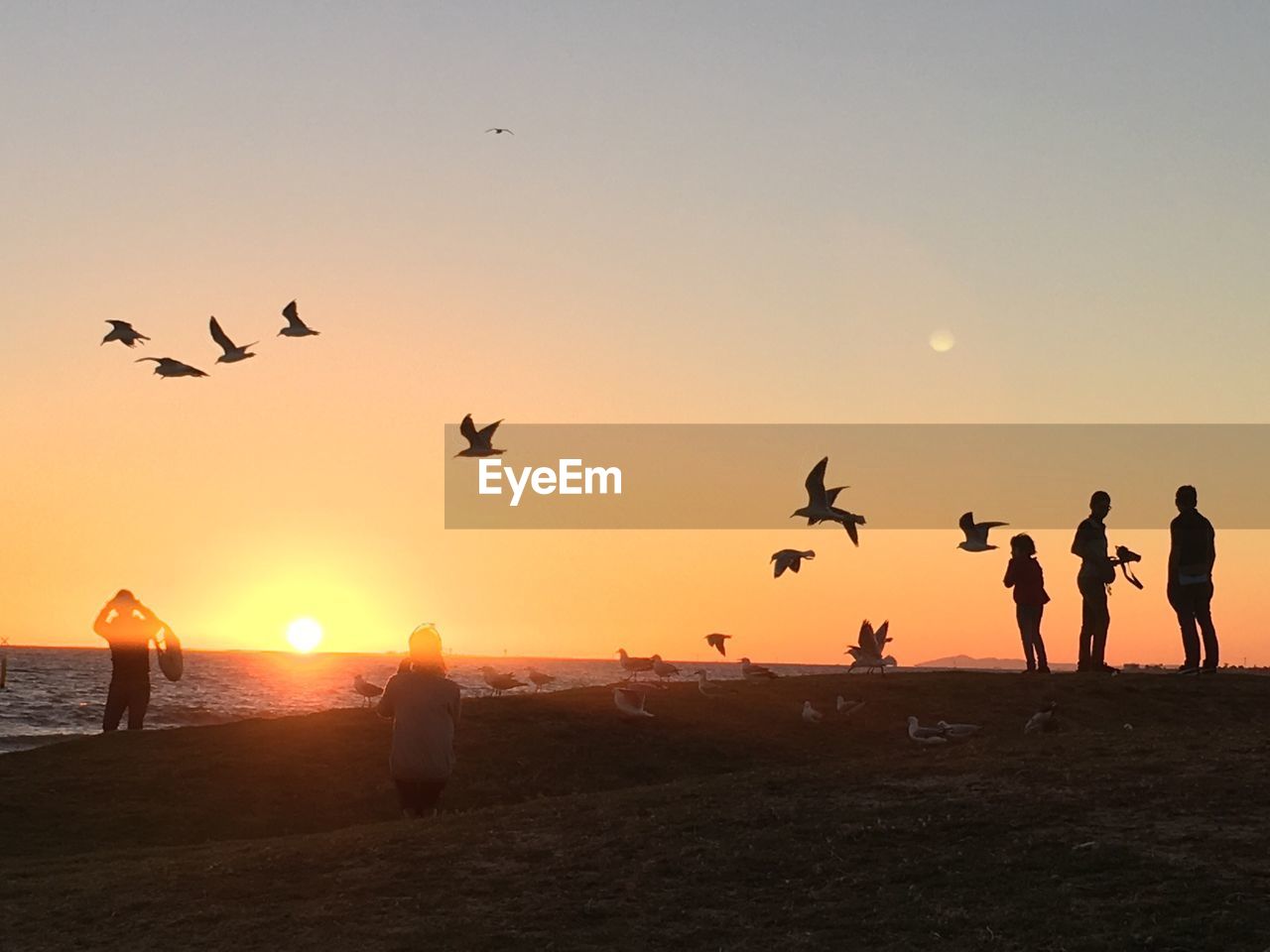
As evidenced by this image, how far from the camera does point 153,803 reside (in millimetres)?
21844

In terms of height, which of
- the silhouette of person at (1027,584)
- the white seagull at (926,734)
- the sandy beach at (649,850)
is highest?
the silhouette of person at (1027,584)

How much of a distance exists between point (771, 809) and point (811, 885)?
2.92m

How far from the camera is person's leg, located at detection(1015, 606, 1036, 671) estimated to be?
2991 centimetres

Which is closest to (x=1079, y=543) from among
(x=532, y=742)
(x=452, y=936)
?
(x=532, y=742)

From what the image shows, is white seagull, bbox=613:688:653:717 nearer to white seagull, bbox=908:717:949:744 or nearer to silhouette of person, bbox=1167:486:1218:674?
white seagull, bbox=908:717:949:744

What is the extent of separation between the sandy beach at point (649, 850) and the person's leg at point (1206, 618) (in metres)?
6.00

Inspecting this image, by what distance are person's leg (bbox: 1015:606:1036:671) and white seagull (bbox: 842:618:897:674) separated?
392cm

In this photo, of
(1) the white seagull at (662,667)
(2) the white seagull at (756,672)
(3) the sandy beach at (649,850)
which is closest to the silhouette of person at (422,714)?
(3) the sandy beach at (649,850)

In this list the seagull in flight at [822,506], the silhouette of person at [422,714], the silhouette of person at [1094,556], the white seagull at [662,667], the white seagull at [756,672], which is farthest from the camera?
the white seagull at [662,667]

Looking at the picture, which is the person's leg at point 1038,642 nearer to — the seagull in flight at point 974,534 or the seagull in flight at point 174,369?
the seagull in flight at point 974,534

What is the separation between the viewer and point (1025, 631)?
30.2 meters

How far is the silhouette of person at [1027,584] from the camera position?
1167 inches

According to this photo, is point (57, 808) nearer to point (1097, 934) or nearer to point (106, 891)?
point (106, 891)

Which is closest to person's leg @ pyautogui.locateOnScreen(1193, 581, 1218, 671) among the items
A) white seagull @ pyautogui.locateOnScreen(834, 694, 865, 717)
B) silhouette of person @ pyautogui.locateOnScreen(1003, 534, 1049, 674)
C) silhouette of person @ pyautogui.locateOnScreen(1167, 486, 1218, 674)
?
silhouette of person @ pyautogui.locateOnScreen(1167, 486, 1218, 674)
